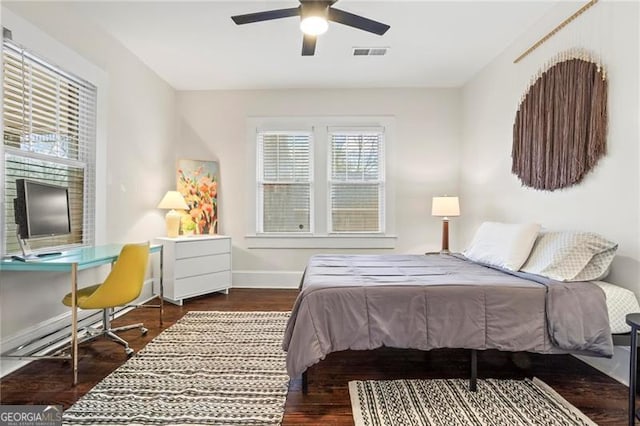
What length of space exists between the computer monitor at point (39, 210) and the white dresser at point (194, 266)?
53.6 inches

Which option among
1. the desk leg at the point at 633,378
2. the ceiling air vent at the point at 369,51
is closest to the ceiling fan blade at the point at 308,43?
the ceiling air vent at the point at 369,51

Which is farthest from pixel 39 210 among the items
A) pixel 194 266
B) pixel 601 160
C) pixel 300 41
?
pixel 601 160

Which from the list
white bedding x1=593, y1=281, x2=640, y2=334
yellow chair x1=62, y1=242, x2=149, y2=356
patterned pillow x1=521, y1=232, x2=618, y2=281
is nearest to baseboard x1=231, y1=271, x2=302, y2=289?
yellow chair x1=62, y1=242, x2=149, y2=356

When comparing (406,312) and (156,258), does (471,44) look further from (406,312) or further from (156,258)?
(156,258)

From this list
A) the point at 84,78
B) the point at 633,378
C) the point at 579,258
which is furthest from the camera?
the point at 84,78

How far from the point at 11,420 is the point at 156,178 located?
9.65 feet

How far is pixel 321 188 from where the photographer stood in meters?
4.70

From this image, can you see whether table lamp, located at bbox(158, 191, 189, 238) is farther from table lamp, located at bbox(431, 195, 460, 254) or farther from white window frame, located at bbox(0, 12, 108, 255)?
table lamp, located at bbox(431, 195, 460, 254)

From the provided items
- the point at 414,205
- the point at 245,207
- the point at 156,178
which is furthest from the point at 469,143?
the point at 156,178

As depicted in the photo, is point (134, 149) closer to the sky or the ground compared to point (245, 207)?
closer to the sky

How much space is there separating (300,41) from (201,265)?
270 centimetres

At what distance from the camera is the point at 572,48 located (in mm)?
2576

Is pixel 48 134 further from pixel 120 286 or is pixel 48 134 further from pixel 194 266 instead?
pixel 194 266

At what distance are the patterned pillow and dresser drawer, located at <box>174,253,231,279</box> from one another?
3.36m
